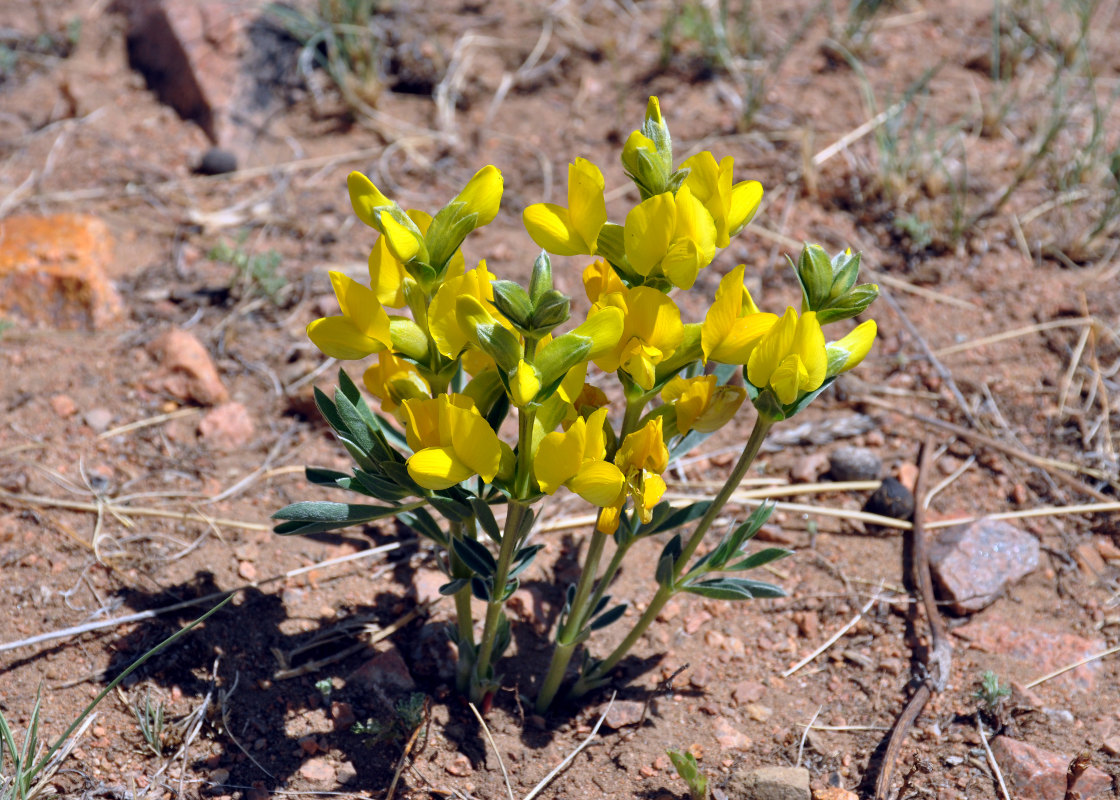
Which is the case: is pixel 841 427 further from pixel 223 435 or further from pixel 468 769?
pixel 223 435

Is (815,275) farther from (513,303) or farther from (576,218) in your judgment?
(513,303)

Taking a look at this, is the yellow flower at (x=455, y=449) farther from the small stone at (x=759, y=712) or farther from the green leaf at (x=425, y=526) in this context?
the small stone at (x=759, y=712)

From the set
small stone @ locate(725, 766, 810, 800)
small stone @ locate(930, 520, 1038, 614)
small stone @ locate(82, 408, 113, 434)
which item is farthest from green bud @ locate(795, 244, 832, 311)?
small stone @ locate(82, 408, 113, 434)

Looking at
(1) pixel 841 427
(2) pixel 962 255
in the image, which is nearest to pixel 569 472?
(1) pixel 841 427

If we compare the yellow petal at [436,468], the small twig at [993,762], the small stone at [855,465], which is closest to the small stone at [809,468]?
the small stone at [855,465]

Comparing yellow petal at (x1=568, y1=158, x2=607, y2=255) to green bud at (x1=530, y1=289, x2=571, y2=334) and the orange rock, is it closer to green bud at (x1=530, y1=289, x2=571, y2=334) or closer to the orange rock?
green bud at (x1=530, y1=289, x2=571, y2=334)
